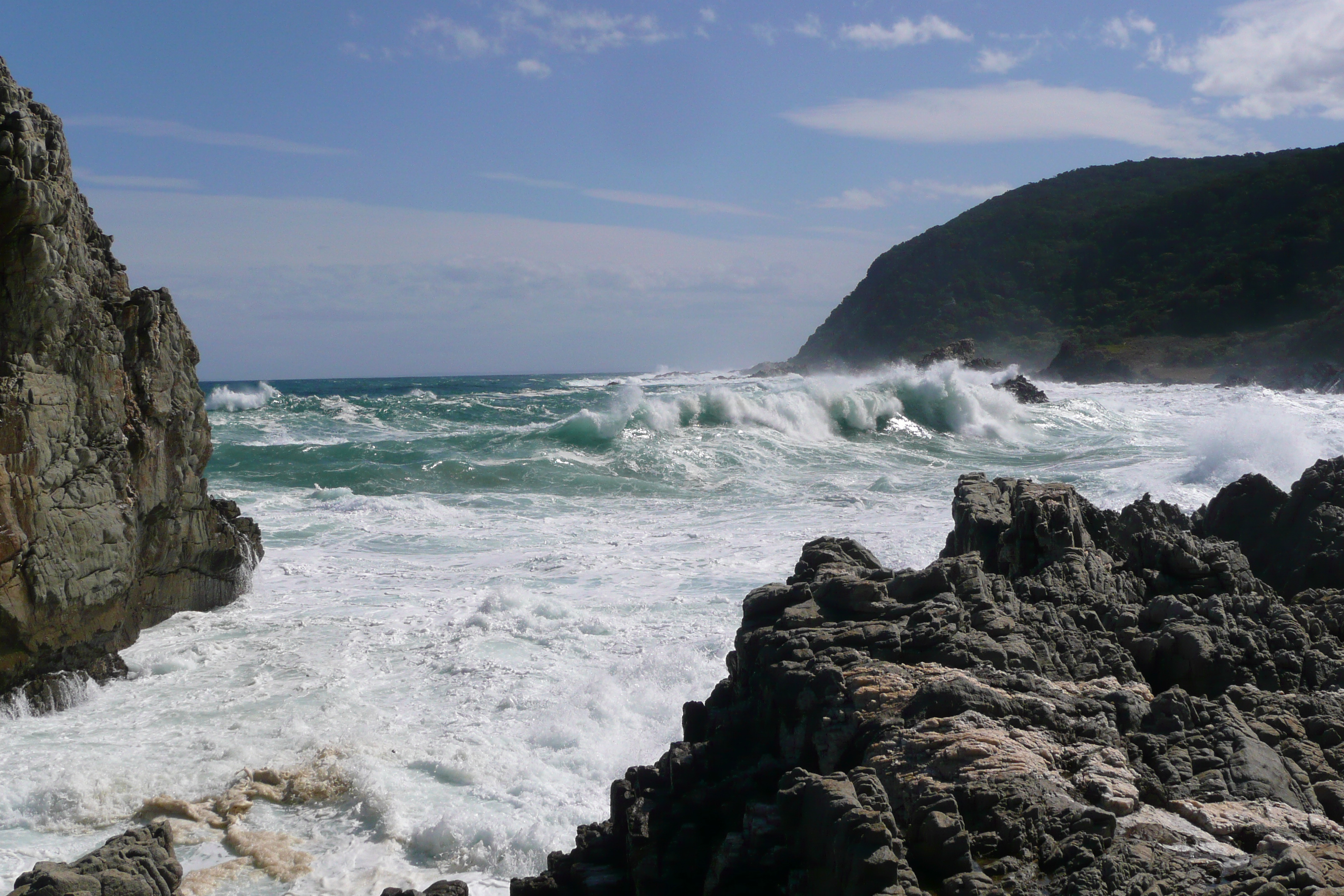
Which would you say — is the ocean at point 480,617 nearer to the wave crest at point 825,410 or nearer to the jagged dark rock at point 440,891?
the wave crest at point 825,410

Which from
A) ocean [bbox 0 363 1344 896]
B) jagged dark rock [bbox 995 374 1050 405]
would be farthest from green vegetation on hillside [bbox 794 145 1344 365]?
ocean [bbox 0 363 1344 896]

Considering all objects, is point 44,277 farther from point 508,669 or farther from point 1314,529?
point 1314,529

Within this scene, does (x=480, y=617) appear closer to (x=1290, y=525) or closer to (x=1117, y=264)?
(x=1290, y=525)

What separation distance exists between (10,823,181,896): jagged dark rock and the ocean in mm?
673

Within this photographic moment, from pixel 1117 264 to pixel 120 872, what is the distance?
75314mm

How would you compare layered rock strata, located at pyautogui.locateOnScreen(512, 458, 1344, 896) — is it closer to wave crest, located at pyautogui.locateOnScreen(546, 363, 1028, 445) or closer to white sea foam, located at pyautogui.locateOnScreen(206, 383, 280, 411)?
wave crest, located at pyautogui.locateOnScreen(546, 363, 1028, 445)

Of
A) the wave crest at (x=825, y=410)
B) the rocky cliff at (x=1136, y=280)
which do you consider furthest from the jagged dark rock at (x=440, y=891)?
the rocky cliff at (x=1136, y=280)

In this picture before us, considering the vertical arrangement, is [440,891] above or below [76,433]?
below

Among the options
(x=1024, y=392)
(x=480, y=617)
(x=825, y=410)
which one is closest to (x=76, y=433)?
(x=480, y=617)

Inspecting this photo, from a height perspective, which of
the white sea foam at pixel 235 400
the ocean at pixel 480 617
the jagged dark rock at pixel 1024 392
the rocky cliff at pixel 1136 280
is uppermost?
the rocky cliff at pixel 1136 280

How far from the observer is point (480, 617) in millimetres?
8359

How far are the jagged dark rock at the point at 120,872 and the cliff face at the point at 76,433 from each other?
3202 mm

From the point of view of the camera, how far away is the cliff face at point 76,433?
6242 millimetres

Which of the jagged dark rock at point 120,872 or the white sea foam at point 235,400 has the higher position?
the white sea foam at point 235,400
